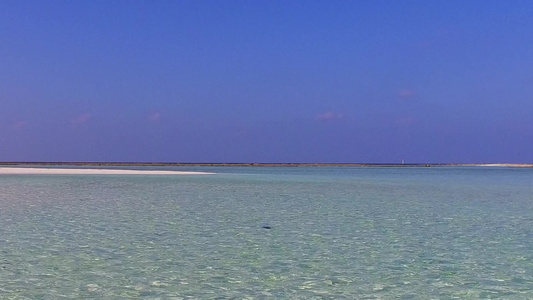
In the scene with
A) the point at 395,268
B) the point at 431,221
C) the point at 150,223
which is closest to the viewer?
the point at 395,268

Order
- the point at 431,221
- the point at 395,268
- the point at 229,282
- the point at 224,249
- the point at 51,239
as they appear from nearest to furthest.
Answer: the point at 229,282, the point at 395,268, the point at 224,249, the point at 51,239, the point at 431,221

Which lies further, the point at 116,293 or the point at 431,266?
the point at 431,266

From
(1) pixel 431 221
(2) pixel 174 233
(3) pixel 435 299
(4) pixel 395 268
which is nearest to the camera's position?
(3) pixel 435 299

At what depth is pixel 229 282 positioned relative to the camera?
322 inches

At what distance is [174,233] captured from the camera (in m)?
13.2

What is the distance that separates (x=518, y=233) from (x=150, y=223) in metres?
10.1

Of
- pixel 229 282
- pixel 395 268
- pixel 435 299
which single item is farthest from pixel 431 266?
pixel 229 282

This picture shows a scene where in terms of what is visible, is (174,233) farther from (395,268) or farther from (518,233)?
(518,233)

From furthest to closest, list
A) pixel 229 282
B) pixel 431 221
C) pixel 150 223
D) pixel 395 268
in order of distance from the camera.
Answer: pixel 431 221 → pixel 150 223 → pixel 395 268 → pixel 229 282

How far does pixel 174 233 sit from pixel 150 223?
7.15ft

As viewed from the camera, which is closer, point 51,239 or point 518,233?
point 51,239

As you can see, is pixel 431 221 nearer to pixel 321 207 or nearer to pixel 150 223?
pixel 321 207

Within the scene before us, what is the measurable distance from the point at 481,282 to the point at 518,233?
607 cm

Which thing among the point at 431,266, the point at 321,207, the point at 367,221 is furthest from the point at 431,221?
the point at 431,266
